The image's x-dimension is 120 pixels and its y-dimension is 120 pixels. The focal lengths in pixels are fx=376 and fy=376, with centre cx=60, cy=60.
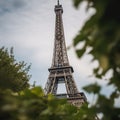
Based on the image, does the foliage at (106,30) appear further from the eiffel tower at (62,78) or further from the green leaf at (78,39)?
the eiffel tower at (62,78)

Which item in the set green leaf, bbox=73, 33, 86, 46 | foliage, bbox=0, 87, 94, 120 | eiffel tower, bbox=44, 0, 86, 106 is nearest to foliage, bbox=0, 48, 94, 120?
foliage, bbox=0, 87, 94, 120

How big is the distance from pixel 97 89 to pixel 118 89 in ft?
2.46

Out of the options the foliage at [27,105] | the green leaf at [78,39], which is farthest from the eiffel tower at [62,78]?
the green leaf at [78,39]

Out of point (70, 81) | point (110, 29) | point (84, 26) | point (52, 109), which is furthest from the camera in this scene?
point (70, 81)

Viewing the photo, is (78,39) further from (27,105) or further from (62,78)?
(62,78)

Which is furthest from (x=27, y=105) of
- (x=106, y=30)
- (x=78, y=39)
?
(x=106, y=30)

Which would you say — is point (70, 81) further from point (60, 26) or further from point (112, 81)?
point (112, 81)

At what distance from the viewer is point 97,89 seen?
9.59 ft

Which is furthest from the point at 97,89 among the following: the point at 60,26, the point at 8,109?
the point at 60,26

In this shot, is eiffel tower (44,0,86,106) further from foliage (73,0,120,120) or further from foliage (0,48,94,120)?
foliage (73,0,120,120)

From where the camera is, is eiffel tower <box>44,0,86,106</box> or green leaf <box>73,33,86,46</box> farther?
eiffel tower <box>44,0,86,106</box>

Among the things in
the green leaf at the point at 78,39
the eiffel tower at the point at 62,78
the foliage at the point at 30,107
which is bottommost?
the foliage at the point at 30,107

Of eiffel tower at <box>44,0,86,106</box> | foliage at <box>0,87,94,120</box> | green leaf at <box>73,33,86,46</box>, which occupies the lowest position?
foliage at <box>0,87,94,120</box>

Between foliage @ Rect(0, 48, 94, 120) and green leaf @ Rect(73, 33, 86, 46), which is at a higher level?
green leaf @ Rect(73, 33, 86, 46)
